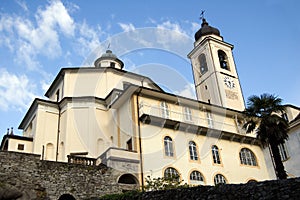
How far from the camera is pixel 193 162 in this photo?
82.3 ft

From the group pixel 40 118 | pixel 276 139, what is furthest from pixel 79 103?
pixel 276 139

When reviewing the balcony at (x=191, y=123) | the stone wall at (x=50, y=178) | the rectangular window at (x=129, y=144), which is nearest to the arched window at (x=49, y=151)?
the rectangular window at (x=129, y=144)

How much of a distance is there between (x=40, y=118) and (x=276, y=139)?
19660 mm

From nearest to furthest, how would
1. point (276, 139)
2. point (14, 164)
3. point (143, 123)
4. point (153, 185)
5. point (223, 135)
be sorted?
point (14, 164) → point (153, 185) → point (276, 139) → point (143, 123) → point (223, 135)

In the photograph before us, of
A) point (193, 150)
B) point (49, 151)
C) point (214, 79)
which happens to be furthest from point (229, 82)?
point (49, 151)

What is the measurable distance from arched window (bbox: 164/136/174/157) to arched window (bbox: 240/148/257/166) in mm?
7565

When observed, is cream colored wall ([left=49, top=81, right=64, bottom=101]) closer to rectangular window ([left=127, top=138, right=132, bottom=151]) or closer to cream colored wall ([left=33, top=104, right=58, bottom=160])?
cream colored wall ([left=33, top=104, right=58, bottom=160])

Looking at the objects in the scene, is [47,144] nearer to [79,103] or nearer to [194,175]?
[79,103]

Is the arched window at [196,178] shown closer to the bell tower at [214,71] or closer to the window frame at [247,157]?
the window frame at [247,157]

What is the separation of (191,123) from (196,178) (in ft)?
15.1

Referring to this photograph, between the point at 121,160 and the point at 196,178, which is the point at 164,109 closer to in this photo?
the point at 196,178

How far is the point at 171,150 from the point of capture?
24703mm

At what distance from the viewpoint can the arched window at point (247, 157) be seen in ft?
94.3

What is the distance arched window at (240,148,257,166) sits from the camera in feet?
94.3
